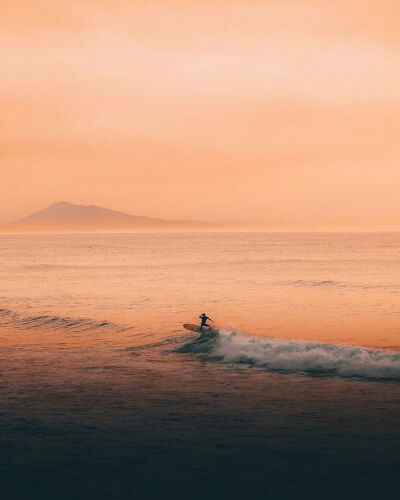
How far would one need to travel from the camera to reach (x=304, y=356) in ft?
79.4

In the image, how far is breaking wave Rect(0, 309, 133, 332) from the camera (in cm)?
3622

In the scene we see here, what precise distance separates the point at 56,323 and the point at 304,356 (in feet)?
61.9

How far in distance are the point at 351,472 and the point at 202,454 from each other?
314 centimetres

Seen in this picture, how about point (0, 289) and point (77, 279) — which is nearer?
point (0, 289)

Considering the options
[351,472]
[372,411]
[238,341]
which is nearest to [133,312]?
[238,341]

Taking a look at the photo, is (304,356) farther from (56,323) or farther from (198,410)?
(56,323)

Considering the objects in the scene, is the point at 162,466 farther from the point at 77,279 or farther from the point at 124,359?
the point at 77,279

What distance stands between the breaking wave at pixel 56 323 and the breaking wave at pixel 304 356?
9095 mm

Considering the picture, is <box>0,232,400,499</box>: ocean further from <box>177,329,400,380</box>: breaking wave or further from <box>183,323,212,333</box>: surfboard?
<box>183,323,212,333</box>: surfboard

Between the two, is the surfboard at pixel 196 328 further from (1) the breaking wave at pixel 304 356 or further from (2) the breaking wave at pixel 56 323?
(2) the breaking wave at pixel 56 323

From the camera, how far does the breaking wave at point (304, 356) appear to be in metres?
22.4

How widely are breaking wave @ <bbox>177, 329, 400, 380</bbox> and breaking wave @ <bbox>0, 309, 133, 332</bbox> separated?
9.09 meters

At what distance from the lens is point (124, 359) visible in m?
25.3

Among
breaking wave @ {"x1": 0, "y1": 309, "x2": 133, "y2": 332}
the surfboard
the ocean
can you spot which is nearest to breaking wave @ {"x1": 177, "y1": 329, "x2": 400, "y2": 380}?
the ocean
